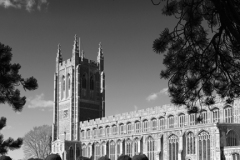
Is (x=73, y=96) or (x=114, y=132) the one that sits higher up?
(x=73, y=96)

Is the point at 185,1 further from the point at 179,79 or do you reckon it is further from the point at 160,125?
the point at 160,125

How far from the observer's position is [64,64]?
8312 centimetres

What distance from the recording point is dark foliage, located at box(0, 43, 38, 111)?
11500 millimetres

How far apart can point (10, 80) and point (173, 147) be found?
45689mm

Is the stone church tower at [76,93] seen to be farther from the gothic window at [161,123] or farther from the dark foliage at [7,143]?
the dark foliage at [7,143]

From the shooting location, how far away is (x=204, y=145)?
4944 centimetres

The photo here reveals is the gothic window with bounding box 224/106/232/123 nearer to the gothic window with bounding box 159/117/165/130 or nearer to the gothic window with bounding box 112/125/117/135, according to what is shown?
the gothic window with bounding box 159/117/165/130

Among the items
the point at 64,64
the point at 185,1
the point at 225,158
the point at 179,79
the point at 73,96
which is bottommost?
the point at 225,158

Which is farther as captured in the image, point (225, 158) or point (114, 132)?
point (114, 132)

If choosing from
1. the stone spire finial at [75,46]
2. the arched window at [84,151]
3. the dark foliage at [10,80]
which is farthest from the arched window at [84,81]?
the dark foliage at [10,80]

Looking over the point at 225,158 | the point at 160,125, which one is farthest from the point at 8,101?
the point at 160,125

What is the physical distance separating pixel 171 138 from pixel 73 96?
1107 inches

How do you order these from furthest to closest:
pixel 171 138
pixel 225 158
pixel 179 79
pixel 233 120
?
pixel 171 138 → pixel 233 120 → pixel 225 158 → pixel 179 79

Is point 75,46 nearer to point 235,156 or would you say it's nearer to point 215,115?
point 215,115
